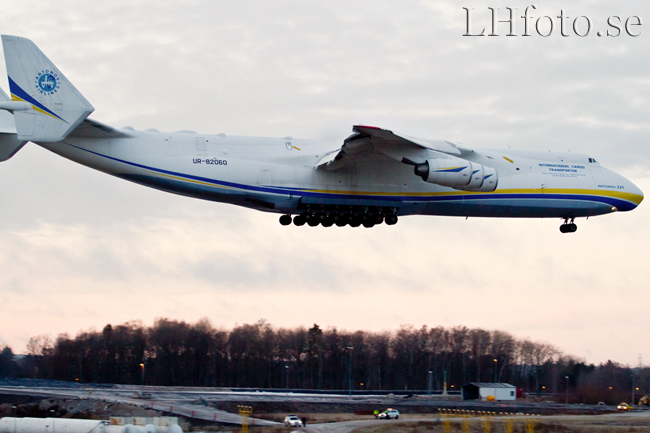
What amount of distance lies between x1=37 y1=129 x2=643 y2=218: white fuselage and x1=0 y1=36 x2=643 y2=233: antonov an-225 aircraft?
0.09 ft

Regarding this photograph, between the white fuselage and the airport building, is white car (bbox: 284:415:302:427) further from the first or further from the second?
the airport building

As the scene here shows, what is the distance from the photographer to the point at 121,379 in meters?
43.9

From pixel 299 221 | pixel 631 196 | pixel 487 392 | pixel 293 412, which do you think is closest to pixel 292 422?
pixel 293 412

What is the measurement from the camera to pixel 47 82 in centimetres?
1573

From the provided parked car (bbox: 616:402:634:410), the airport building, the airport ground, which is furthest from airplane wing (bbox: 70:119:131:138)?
parked car (bbox: 616:402:634:410)

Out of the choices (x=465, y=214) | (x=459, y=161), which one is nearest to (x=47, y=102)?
(x=459, y=161)

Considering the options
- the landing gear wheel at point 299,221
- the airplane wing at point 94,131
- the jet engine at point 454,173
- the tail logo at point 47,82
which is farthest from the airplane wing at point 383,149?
the tail logo at point 47,82

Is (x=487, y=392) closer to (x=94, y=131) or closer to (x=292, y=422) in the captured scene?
(x=292, y=422)

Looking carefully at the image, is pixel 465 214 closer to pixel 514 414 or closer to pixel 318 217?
pixel 318 217

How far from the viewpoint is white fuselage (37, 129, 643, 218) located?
1719 centimetres

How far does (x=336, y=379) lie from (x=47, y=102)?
106 ft

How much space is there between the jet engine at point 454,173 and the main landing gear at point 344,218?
213 cm

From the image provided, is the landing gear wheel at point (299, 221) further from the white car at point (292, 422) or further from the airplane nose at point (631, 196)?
the airplane nose at point (631, 196)

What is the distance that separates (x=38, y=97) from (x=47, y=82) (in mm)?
378
